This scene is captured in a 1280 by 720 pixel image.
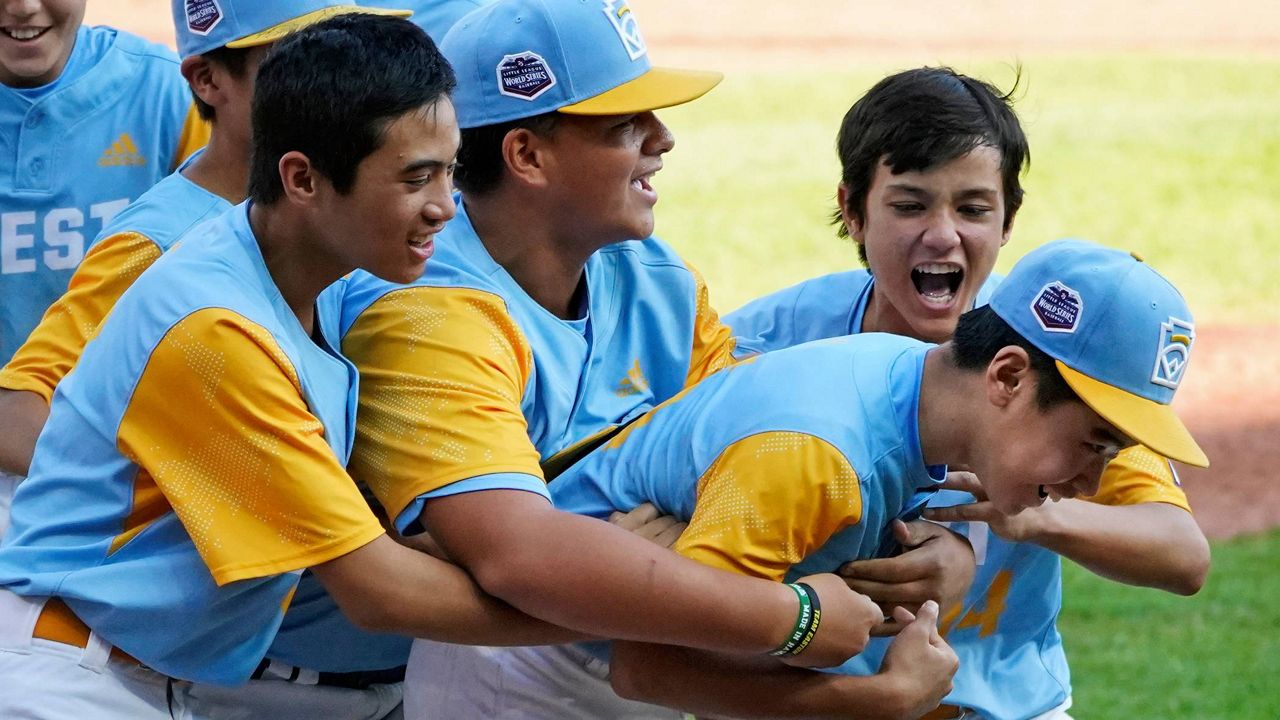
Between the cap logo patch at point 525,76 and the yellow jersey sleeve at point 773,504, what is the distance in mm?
917

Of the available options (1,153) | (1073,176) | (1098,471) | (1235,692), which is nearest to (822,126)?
(1073,176)

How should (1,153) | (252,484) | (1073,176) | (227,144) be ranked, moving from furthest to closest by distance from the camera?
1. (1073,176)
2. (1,153)
3. (227,144)
4. (252,484)

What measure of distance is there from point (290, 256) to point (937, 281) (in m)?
1.92

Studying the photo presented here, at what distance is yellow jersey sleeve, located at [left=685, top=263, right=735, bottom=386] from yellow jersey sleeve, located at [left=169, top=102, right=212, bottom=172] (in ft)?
5.35

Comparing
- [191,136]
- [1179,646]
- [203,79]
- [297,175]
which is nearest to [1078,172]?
[1179,646]

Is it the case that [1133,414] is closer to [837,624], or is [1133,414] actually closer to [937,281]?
[837,624]

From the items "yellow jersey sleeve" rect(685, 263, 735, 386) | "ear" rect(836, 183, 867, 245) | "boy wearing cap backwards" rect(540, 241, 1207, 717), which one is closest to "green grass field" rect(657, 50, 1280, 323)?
"ear" rect(836, 183, 867, 245)

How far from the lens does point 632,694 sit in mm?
3434

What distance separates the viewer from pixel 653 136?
12.7ft

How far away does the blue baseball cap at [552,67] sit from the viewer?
368 cm

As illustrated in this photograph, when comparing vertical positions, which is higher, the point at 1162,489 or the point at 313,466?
the point at 313,466

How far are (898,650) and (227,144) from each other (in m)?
1.96

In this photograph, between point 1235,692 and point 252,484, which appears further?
point 1235,692

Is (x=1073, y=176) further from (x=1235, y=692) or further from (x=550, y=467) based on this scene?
(x=550, y=467)
